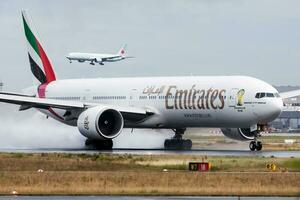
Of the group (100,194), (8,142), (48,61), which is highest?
(48,61)

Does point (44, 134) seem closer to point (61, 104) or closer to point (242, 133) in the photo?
point (61, 104)

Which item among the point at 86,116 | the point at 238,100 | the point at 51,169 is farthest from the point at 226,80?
the point at 51,169

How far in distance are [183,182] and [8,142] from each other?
42453mm

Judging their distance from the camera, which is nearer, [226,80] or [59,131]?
[226,80]

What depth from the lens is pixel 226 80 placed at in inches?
2670

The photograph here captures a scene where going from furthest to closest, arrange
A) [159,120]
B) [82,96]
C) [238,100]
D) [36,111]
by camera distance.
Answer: [36,111] < [82,96] < [159,120] < [238,100]

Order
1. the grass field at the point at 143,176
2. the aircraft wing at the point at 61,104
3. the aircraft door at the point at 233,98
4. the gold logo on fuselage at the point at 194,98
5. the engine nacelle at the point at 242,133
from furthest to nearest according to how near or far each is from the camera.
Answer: the engine nacelle at the point at 242,133 → the aircraft wing at the point at 61,104 → the gold logo on fuselage at the point at 194,98 → the aircraft door at the point at 233,98 → the grass field at the point at 143,176

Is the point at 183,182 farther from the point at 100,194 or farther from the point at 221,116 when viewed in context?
the point at 221,116

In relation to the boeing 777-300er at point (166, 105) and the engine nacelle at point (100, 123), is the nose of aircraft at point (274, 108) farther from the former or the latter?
the engine nacelle at point (100, 123)

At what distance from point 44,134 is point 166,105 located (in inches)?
574

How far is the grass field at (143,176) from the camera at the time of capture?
1425 inches

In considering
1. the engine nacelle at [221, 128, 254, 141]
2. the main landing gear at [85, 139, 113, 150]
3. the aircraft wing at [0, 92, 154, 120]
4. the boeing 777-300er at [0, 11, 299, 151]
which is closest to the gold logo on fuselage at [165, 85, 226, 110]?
the boeing 777-300er at [0, 11, 299, 151]

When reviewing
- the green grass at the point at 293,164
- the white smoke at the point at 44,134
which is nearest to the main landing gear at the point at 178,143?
the white smoke at the point at 44,134

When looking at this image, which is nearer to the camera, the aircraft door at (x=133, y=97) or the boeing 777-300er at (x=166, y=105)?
the boeing 777-300er at (x=166, y=105)
